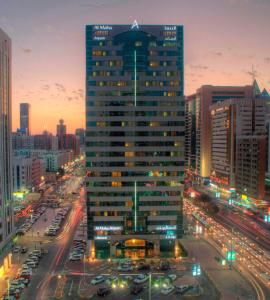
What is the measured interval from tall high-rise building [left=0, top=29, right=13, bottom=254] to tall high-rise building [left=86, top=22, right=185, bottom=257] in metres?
13.9

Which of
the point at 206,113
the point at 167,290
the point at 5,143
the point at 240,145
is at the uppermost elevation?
the point at 206,113

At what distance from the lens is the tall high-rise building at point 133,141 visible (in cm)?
6694

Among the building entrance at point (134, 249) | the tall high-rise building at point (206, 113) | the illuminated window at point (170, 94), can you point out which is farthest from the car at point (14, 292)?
the tall high-rise building at point (206, 113)

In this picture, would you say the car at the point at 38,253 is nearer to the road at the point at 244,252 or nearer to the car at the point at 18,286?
the car at the point at 18,286

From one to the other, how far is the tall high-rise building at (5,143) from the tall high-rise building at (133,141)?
548 inches

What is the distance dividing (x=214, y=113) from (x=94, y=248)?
109814mm

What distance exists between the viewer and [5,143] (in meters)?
58.5

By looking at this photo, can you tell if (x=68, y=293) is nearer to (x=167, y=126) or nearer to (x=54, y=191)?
(x=167, y=126)

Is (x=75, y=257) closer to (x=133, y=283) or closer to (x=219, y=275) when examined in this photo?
(x=133, y=283)

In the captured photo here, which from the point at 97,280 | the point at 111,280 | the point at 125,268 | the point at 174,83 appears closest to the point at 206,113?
the point at 174,83

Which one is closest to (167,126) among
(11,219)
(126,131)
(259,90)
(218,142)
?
(126,131)

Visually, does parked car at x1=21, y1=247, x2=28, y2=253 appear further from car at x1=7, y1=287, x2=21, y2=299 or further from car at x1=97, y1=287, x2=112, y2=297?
car at x1=97, y1=287, x2=112, y2=297

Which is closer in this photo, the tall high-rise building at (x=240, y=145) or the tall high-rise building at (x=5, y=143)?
the tall high-rise building at (x=5, y=143)

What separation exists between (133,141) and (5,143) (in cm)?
2254
